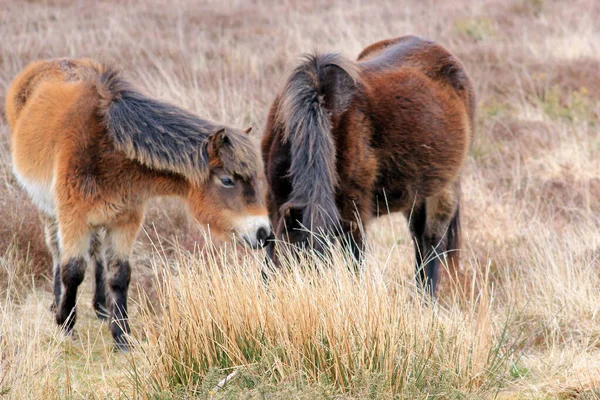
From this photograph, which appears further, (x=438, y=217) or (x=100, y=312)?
(x=438, y=217)

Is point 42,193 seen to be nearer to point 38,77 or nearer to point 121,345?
point 38,77

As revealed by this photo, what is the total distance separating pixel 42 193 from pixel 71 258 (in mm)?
613

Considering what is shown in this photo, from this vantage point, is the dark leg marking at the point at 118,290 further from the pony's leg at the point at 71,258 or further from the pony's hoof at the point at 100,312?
the pony's hoof at the point at 100,312

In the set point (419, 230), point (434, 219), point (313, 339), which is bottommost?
point (419, 230)

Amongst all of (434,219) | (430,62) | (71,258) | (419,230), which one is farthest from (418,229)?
(71,258)

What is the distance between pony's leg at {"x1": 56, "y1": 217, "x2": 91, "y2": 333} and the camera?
13.9 feet

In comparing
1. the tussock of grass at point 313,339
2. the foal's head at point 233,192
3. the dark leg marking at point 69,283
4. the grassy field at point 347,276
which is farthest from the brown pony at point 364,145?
the dark leg marking at point 69,283

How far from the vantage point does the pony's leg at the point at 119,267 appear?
453cm

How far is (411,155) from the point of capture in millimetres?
4680

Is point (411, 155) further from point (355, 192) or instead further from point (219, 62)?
point (219, 62)

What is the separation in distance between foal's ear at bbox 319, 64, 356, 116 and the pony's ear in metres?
0.66

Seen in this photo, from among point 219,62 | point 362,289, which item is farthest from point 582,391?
point 219,62

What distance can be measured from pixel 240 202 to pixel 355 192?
71cm

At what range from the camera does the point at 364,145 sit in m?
4.30
